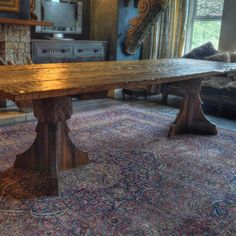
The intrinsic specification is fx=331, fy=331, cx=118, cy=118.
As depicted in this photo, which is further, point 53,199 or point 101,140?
point 101,140

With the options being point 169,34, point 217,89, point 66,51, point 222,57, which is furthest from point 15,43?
point 222,57

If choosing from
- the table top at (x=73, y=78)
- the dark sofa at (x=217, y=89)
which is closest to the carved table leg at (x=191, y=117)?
the table top at (x=73, y=78)

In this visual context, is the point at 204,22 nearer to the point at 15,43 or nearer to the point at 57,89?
the point at 15,43

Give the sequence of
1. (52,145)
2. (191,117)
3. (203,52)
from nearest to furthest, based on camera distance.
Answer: (52,145), (191,117), (203,52)

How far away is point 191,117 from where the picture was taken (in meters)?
3.69

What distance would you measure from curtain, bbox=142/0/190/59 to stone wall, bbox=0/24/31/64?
2.31 metres

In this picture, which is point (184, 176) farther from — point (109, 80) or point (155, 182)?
point (109, 80)

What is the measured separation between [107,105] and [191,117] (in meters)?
1.58

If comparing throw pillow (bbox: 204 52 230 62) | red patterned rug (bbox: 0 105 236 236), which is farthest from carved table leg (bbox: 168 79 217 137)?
throw pillow (bbox: 204 52 230 62)

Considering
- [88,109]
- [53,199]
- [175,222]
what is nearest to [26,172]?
[53,199]

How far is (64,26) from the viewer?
17.3 feet

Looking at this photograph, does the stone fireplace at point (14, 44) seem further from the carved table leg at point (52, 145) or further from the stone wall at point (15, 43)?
the carved table leg at point (52, 145)

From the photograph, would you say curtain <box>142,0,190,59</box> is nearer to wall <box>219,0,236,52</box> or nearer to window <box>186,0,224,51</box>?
window <box>186,0,224,51</box>

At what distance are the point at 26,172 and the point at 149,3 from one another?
141 inches
